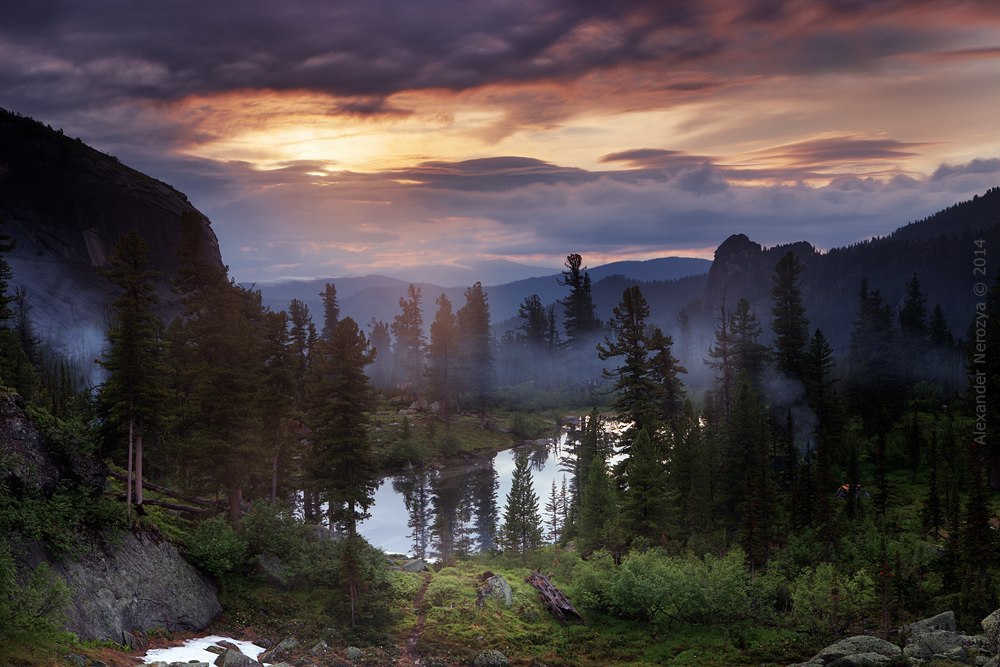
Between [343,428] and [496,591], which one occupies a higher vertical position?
[343,428]

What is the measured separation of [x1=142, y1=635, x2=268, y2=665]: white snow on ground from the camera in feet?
77.8

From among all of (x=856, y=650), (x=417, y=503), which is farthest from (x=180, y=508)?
(x=856, y=650)

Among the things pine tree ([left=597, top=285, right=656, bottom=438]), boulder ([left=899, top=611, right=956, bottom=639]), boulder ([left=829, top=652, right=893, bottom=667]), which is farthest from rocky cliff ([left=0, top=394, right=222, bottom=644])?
boulder ([left=899, top=611, right=956, bottom=639])

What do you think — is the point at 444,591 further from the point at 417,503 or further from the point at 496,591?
the point at 417,503

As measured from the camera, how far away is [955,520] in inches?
1336

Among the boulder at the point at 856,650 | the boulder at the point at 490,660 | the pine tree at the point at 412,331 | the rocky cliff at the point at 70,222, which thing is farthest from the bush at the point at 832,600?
the rocky cliff at the point at 70,222

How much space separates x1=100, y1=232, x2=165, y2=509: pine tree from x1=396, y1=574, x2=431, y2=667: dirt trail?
1432cm

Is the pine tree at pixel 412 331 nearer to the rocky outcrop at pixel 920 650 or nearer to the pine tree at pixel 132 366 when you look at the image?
the pine tree at pixel 132 366

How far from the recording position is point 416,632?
3278 centimetres

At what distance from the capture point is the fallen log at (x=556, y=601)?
117 feet

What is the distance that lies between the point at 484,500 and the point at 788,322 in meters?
35.4

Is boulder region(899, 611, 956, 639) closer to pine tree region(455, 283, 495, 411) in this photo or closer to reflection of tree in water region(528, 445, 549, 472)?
reflection of tree in water region(528, 445, 549, 472)

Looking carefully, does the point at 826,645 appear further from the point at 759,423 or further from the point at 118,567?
the point at 118,567

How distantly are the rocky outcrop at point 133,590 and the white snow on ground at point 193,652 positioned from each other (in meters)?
1.34
